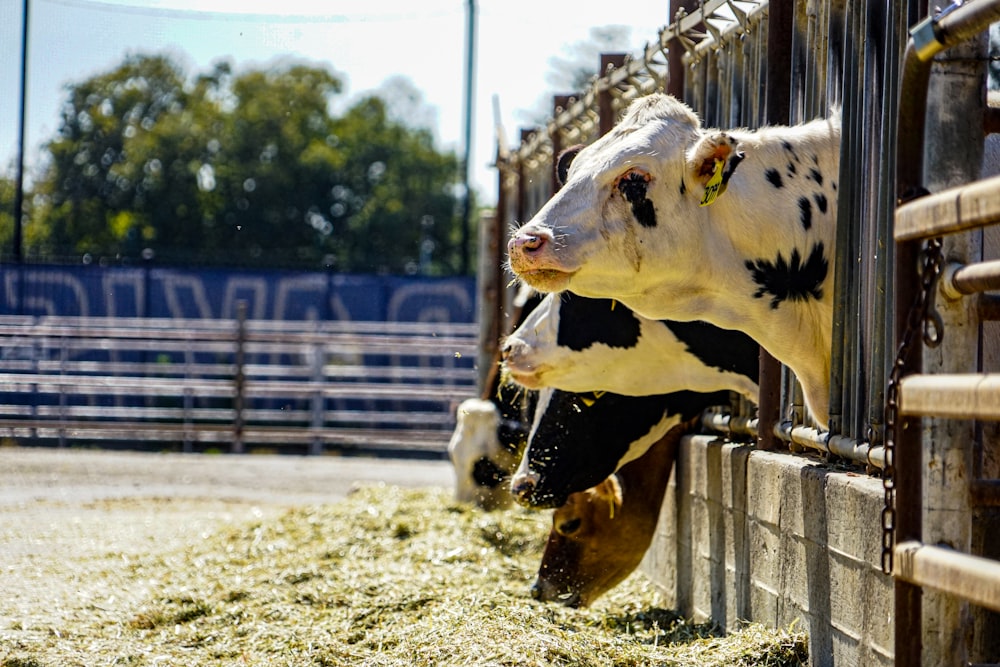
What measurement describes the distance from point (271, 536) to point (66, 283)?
10.2 meters

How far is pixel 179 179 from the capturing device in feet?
103


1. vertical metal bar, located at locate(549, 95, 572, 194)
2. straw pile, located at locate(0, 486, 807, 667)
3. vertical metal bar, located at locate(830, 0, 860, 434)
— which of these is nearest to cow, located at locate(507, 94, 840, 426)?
vertical metal bar, located at locate(830, 0, 860, 434)

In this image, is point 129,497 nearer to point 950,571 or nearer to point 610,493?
point 610,493

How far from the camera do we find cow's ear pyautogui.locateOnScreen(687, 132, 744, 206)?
3492 millimetres

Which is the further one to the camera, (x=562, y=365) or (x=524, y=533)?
(x=524, y=533)

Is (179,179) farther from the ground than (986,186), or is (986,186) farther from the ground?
(179,179)

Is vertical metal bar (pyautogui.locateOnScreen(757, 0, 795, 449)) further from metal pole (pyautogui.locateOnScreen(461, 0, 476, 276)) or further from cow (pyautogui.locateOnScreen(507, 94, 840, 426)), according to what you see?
metal pole (pyautogui.locateOnScreen(461, 0, 476, 276))

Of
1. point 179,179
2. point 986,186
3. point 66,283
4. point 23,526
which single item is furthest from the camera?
point 179,179

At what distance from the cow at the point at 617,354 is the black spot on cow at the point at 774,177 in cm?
101

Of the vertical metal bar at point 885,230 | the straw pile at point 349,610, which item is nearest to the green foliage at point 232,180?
the straw pile at point 349,610

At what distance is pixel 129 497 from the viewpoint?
31.6 ft

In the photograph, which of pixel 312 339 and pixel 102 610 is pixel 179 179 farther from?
pixel 102 610

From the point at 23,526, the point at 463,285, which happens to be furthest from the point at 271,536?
the point at 463,285

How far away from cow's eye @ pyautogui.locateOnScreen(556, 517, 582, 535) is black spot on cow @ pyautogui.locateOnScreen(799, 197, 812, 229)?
193 cm
